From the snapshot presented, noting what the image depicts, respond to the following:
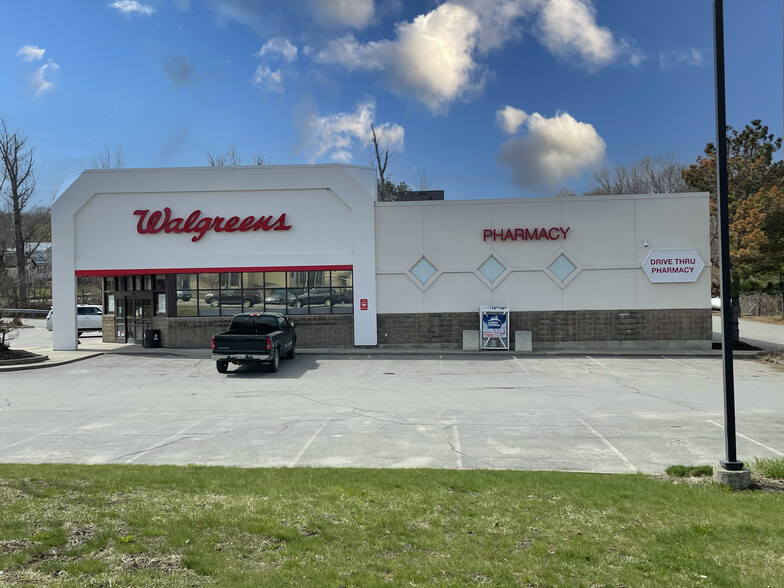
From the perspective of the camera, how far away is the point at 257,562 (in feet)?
16.6

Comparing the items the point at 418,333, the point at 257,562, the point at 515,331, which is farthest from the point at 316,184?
the point at 257,562

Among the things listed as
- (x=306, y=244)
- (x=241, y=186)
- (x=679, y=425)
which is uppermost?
(x=241, y=186)

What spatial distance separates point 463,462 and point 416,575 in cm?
464

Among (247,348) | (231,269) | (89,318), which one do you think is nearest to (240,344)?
(247,348)

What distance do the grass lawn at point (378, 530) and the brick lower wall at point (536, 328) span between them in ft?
59.4

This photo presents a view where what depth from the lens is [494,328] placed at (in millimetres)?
25344

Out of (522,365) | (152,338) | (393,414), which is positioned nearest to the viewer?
(393,414)

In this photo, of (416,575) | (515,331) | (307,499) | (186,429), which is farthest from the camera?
(515,331)

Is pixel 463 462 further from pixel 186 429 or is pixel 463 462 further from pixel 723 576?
pixel 186 429

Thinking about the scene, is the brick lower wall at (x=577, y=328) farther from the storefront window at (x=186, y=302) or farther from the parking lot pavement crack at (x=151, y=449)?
the parking lot pavement crack at (x=151, y=449)

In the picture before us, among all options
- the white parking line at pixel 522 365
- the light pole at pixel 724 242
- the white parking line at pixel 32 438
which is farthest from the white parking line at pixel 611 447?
the white parking line at pixel 32 438

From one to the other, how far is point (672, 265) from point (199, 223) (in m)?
20.1

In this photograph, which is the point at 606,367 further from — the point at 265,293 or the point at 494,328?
the point at 265,293

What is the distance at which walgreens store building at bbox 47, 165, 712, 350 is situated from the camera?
25.7 metres
